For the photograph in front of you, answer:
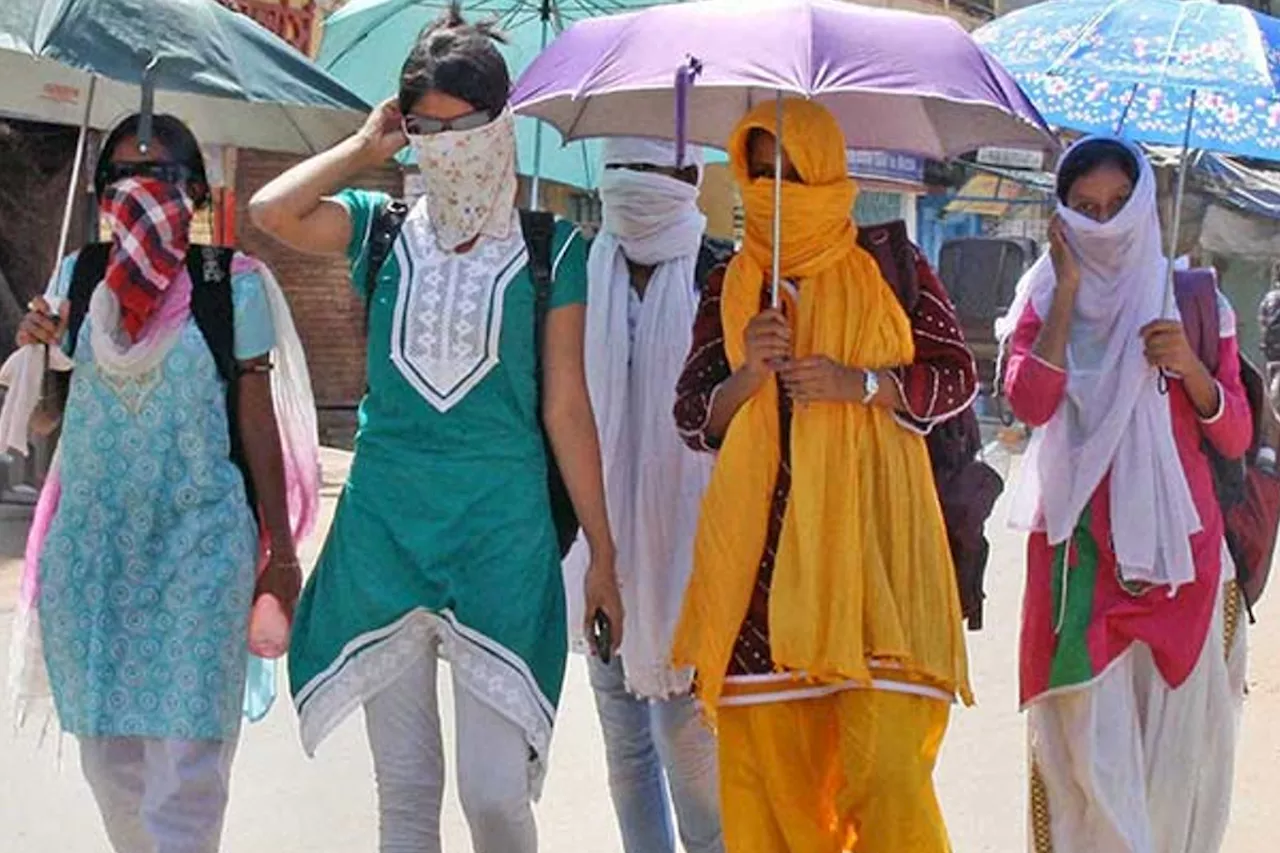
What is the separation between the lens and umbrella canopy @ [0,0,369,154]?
4234mm

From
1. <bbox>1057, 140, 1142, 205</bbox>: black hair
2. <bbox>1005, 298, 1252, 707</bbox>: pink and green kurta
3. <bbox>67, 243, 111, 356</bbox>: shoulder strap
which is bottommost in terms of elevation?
<bbox>1005, 298, 1252, 707</bbox>: pink and green kurta

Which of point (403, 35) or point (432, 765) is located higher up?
point (403, 35)

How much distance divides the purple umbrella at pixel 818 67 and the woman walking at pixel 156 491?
0.75 metres

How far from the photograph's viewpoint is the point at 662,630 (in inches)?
181

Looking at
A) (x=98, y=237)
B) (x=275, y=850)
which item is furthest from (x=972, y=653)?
(x=98, y=237)

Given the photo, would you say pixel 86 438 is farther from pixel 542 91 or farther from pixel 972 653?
pixel 972 653

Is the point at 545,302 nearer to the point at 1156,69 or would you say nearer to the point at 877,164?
the point at 1156,69

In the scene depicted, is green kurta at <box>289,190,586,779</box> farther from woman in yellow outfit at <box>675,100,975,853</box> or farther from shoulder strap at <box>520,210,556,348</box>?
woman in yellow outfit at <box>675,100,975,853</box>

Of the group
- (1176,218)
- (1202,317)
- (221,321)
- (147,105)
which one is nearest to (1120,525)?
(1202,317)

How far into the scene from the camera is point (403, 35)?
19.3ft

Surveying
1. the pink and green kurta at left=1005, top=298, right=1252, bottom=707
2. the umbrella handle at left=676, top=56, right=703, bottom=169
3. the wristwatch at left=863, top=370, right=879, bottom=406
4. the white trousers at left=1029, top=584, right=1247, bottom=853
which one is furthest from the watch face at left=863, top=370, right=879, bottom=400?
the white trousers at left=1029, top=584, right=1247, bottom=853

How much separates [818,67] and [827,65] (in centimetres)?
2

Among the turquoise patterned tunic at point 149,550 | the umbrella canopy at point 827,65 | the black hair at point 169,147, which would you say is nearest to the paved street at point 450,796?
the turquoise patterned tunic at point 149,550

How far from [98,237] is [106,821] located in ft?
4.16
